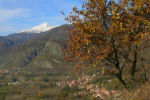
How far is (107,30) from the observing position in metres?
9.55

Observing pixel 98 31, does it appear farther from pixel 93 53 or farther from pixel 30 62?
pixel 30 62

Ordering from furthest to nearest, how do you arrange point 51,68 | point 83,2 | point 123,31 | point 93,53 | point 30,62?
point 30,62 < point 51,68 < point 83,2 < point 93,53 < point 123,31

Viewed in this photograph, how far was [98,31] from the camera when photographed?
917 centimetres

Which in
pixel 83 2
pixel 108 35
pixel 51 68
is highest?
pixel 83 2

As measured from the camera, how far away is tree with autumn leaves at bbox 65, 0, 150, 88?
9.01 m

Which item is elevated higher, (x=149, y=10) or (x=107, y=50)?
(x=149, y=10)

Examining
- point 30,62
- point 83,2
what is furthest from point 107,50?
point 30,62

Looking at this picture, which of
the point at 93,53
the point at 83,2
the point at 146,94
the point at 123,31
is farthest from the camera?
the point at 83,2

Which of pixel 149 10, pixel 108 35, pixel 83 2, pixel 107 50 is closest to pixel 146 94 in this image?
pixel 107 50

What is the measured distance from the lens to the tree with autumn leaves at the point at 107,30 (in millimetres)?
9008

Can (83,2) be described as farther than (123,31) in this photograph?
Yes

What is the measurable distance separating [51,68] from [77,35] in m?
92.7

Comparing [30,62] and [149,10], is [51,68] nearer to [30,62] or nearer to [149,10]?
[30,62]

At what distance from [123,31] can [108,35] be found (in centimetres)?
83
